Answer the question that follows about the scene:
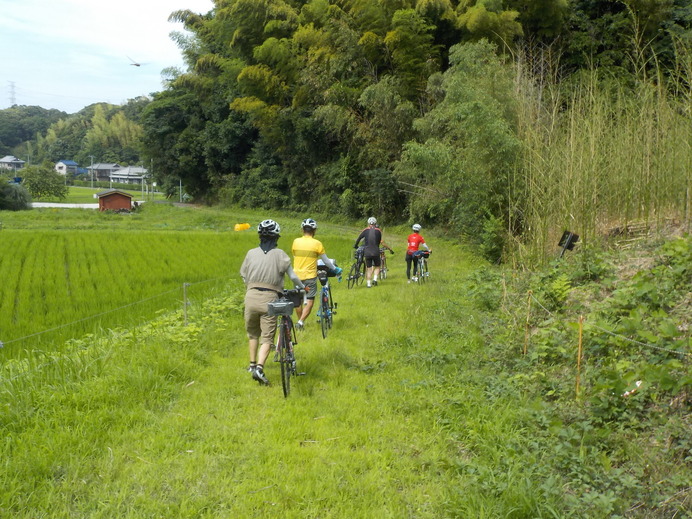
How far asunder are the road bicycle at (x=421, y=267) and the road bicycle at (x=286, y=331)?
534 centimetres

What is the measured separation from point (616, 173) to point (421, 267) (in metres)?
3.90

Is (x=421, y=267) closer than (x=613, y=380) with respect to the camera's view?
No

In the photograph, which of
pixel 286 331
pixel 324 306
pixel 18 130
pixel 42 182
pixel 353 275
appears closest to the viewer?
pixel 286 331

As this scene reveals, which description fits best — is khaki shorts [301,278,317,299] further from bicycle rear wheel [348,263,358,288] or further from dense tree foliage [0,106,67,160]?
dense tree foliage [0,106,67,160]

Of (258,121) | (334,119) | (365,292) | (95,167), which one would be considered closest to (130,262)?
(365,292)

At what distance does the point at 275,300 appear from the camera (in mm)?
4762

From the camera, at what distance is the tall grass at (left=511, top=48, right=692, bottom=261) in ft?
21.8

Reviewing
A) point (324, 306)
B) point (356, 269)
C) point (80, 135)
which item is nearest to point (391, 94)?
point (356, 269)

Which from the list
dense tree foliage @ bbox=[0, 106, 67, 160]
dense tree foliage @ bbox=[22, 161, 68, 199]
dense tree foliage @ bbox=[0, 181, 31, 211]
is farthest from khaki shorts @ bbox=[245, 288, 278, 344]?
dense tree foliage @ bbox=[0, 106, 67, 160]

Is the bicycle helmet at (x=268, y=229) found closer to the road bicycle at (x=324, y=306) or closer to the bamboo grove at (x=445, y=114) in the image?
the road bicycle at (x=324, y=306)

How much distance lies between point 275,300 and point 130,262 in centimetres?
940

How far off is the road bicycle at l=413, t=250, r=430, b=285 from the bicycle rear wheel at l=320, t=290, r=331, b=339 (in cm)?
359

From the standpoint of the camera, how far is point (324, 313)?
6762 millimetres

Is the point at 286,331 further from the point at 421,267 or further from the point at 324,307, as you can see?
the point at 421,267
